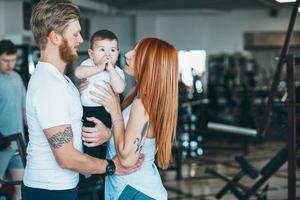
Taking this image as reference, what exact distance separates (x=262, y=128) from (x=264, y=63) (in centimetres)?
1174

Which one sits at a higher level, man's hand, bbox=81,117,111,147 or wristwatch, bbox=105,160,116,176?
man's hand, bbox=81,117,111,147

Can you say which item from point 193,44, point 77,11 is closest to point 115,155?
point 77,11

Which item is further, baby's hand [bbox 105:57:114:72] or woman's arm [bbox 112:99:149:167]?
baby's hand [bbox 105:57:114:72]

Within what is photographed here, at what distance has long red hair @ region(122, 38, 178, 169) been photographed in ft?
7.72

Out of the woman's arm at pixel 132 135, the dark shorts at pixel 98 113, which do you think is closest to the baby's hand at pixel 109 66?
the dark shorts at pixel 98 113

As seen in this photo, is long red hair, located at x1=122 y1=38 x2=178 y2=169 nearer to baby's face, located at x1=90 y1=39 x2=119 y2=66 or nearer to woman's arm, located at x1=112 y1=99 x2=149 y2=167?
woman's arm, located at x1=112 y1=99 x2=149 y2=167

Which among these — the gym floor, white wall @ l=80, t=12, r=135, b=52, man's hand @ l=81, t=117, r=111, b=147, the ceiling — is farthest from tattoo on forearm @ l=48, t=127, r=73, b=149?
white wall @ l=80, t=12, r=135, b=52

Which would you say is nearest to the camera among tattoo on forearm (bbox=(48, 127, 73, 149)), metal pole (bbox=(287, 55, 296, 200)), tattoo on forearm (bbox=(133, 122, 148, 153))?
tattoo on forearm (bbox=(48, 127, 73, 149))

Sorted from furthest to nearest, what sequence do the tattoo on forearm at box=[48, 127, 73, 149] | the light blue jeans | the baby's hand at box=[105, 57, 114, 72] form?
the baby's hand at box=[105, 57, 114, 72]
the light blue jeans
the tattoo on forearm at box=[48, 127, 73, 149]

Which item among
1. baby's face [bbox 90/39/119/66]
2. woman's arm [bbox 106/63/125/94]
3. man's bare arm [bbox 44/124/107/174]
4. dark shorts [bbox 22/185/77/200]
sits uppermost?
baby's face [bbox 90/39/119/66]

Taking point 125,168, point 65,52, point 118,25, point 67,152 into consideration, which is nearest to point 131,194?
point 125,168

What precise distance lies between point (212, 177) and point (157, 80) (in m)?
6.03

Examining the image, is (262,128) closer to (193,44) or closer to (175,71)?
(175,71)

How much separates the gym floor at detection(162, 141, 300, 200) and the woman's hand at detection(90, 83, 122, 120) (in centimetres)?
436
